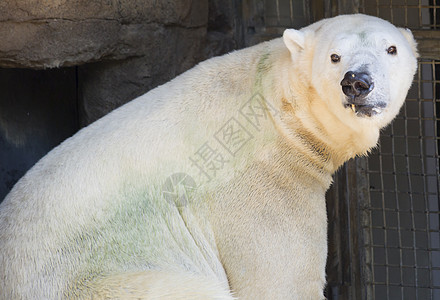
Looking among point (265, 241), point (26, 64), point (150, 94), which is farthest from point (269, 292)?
point (26, 64)

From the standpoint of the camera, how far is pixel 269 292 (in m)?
3.24

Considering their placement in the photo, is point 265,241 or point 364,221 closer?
point 265,241

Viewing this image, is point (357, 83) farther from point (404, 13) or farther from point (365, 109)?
point (404, 13)

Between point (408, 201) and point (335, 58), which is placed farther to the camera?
point (408, 201)

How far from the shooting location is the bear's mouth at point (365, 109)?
10.1ft

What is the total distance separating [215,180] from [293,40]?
75cm

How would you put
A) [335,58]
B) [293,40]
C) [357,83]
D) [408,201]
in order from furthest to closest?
[408,201] < [293,40] < [335,58] < [357,83]

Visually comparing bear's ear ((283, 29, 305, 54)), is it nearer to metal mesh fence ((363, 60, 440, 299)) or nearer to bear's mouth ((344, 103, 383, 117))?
bear's mouth ((344, 103, 383, 117))

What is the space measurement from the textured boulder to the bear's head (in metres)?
1.33

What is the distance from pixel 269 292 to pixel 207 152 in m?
0.71

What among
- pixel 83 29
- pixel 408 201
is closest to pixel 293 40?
pixel 83 29

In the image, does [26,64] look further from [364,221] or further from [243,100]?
[364,221]

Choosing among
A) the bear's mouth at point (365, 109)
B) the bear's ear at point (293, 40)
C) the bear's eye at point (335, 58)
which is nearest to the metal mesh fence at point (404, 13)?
the bear's ear at point (293, 40)

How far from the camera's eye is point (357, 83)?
298 cm
